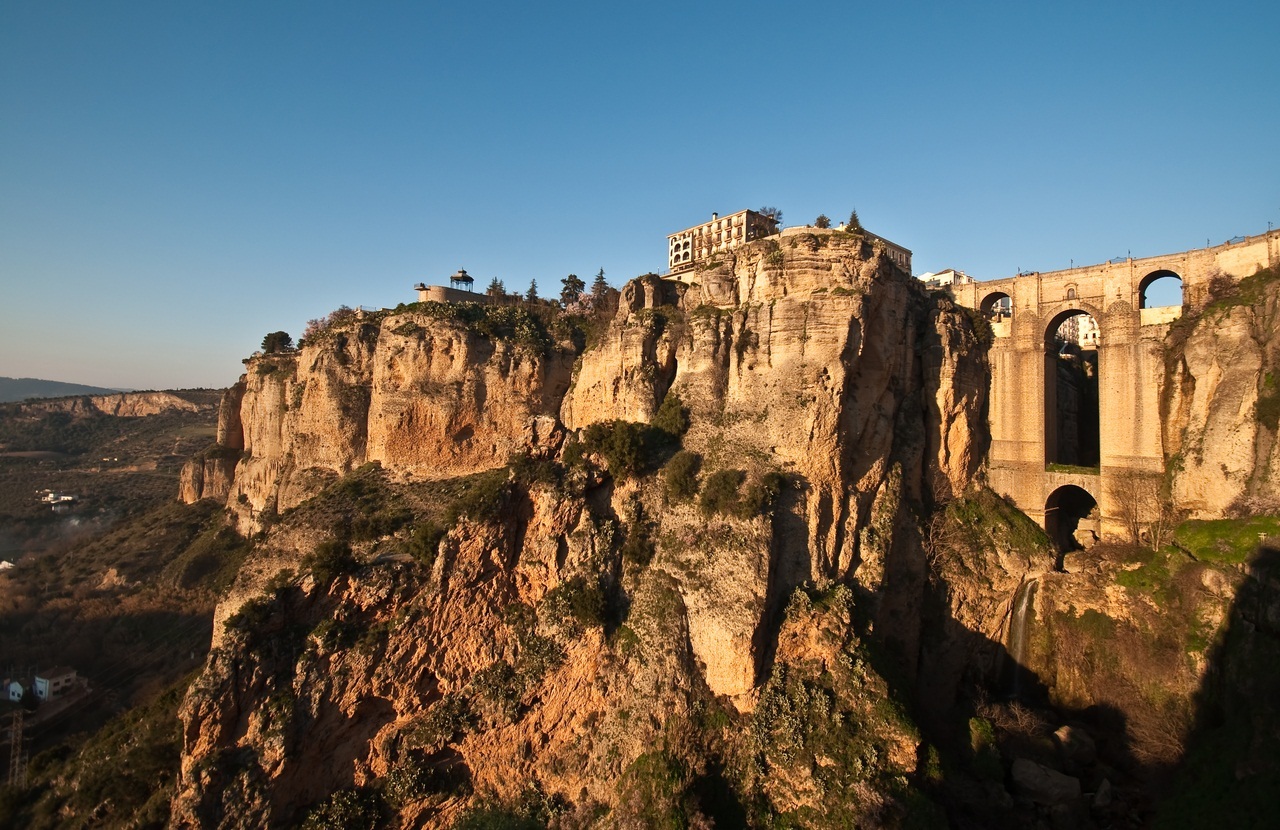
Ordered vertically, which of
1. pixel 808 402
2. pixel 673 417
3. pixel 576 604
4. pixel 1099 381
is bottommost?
pixel 576 604

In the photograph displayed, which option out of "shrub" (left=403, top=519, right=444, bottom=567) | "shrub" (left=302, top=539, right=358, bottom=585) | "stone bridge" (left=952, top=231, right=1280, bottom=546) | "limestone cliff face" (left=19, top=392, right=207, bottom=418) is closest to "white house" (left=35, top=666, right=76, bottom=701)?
"shrub" (left=302, top=539, right=358, bottom=585)

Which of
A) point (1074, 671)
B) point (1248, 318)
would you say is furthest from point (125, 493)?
point (1248, 318)

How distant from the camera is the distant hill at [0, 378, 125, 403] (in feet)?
526

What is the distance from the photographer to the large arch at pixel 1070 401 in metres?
26.4

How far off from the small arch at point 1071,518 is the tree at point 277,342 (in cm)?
3777

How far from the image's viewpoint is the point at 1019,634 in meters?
22.6

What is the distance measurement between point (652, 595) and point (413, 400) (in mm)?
13754

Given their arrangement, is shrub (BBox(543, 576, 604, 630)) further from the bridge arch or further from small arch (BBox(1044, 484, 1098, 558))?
the bridge arch

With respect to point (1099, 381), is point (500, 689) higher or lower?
lower

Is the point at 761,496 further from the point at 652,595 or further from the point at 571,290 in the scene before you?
the point at 571,290

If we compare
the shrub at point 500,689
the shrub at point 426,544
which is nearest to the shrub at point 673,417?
the shrub at point 426,544

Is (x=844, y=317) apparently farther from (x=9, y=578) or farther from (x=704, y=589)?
(x=9, y=578)

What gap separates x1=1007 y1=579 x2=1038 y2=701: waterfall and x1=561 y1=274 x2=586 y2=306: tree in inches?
1016

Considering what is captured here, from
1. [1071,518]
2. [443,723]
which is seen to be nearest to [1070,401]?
[1071,518]
